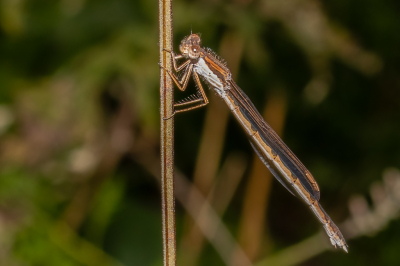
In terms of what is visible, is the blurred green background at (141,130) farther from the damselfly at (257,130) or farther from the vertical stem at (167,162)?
the vertical stem at (167,162)

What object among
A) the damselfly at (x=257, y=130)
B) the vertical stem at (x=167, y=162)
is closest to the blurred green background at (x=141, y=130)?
the damselfly at (x=257, y=130)

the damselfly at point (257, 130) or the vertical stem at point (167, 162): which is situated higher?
the vertical stem at point (167, 162)

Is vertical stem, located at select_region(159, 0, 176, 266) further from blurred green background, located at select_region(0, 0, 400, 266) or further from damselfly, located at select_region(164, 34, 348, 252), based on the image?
blurred green background, located at select_region(0, 0, 400, 266)

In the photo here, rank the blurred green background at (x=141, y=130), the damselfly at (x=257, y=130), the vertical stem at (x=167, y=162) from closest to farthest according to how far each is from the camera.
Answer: the vertical stem at (x=167, y=162), the damselfly at (x=257, y=130), the blurred green background at (x=141, y=130)

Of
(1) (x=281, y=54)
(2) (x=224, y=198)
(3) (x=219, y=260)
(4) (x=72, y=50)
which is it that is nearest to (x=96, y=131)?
(4) (x=72, y=50)

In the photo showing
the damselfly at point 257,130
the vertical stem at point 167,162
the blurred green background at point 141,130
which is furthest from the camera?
the blurred green background at point 141,130

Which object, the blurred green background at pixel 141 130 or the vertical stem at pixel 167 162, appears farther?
the blurred green background at pixel 141 130

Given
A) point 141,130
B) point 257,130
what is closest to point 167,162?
point 257,130
